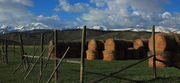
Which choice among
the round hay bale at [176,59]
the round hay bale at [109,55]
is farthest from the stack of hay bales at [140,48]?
the round hay bale at [176,59]

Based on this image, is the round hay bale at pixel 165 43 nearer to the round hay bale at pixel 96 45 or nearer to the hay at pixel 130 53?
the hay at pixel 130 53

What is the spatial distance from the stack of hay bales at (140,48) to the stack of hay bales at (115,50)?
1.55 meters

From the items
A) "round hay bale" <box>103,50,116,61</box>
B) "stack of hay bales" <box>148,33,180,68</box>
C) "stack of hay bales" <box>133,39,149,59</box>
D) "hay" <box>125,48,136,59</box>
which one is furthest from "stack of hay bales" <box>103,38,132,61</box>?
"stack of hay bales" <box>148,33,180,68</box>

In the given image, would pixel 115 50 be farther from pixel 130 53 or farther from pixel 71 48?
pixel 71 48

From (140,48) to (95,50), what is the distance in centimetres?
553

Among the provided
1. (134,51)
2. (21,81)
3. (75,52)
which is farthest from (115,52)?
(21,81)

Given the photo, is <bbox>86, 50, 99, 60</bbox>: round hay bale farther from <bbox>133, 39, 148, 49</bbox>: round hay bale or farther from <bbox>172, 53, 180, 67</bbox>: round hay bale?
<bbox>172, 53, 180, 67</bbox>: round hay bale

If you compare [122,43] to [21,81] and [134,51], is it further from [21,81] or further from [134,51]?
[21,81]

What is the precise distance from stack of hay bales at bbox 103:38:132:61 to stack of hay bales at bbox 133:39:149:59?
61.2 inches

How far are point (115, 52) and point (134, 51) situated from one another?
333 cm

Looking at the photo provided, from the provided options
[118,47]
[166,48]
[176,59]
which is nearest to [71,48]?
[118,47]

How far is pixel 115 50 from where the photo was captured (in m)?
32.7

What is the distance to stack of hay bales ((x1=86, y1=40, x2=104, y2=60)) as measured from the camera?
34656mm

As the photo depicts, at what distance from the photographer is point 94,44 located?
35.8m
